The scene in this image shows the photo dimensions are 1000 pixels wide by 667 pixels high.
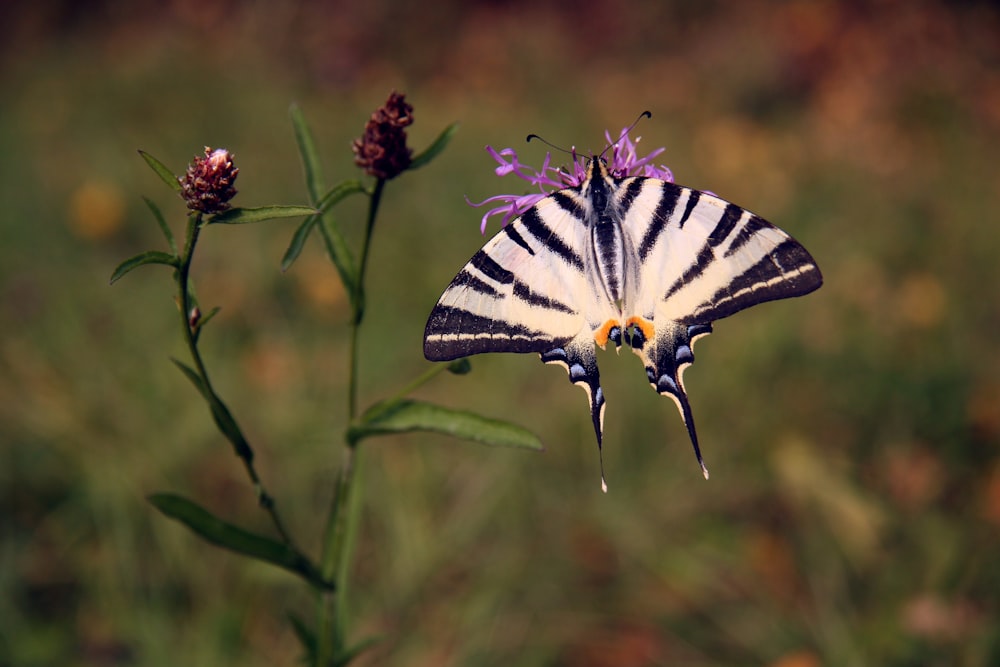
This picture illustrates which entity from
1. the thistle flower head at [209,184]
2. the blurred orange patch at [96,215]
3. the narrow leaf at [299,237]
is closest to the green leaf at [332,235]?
the narrow leaf at [299,237]

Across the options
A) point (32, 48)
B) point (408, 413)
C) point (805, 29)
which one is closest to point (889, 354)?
point (408, 413)

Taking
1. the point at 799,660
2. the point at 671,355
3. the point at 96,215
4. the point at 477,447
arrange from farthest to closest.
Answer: the point at 96,215, the point at 477,447, the point at 799,660, the point at 671,355

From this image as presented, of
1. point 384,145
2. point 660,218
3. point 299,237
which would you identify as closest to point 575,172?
point 660,218

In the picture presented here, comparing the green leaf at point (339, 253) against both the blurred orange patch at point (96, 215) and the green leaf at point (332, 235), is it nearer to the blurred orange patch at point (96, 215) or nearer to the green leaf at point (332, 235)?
the green leaf at point (332, 235)

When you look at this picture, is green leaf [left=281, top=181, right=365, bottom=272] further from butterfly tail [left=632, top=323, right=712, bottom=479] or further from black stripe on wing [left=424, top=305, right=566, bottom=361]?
butterfly tail [left=632, top=323, right=712, bottom=479]

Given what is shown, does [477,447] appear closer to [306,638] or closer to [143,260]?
[306,638]

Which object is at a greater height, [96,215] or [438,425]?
[96,215]

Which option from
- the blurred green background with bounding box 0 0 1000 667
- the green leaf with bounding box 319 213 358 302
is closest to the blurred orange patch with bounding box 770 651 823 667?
the blurred green background with bounding box 0 0 1000 667

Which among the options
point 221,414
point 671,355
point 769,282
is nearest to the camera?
point 221,414
